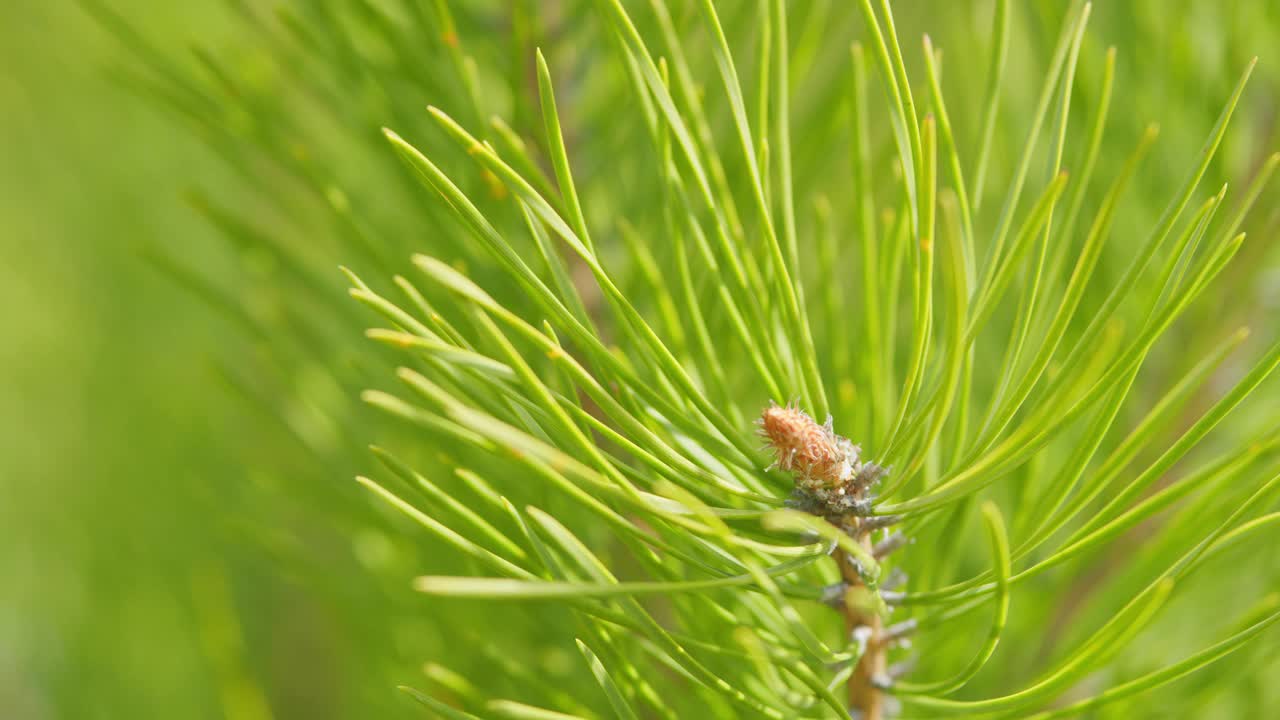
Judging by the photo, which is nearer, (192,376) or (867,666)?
(867,666)

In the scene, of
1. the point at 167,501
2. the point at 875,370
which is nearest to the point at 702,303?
the point at 875,370

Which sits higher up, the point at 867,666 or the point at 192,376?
the point at 192,376

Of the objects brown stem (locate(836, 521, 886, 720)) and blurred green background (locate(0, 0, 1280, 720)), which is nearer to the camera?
brown stem (locate(836, 521, 886, 720))

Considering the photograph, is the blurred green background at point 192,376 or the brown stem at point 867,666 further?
the blurred green background at point 192,376
